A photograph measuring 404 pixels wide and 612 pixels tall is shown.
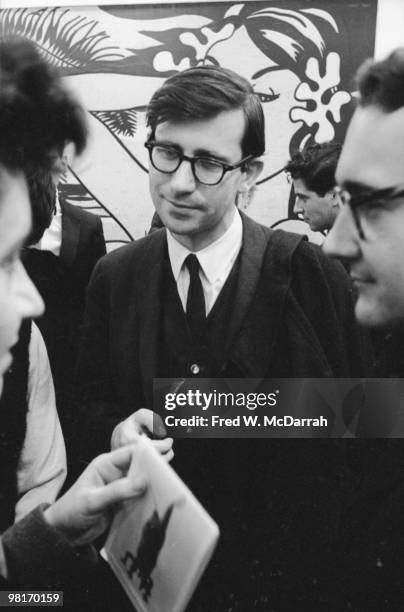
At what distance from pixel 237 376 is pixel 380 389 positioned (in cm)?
23

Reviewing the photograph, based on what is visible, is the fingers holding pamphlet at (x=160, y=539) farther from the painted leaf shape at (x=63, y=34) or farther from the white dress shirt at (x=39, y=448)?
the painted leaf shape at (x=63, y=34)

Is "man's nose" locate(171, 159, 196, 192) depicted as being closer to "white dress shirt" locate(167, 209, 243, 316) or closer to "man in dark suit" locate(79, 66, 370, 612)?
"man in dark suit" locate(79, 66, 370, 612)

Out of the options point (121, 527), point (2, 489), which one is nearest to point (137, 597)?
point (121, 527)

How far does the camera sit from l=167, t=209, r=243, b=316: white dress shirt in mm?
913

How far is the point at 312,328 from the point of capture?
0.85 meters

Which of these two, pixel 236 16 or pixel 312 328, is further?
pixel 236 16

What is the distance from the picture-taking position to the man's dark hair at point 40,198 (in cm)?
62

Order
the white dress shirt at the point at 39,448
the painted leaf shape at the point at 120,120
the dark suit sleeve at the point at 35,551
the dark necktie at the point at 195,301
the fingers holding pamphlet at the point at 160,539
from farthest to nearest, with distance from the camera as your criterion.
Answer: the painted leaf shape at the point at 120,120, the dark necktie at the point at 195,301, the white dress shirt at the point at 39,448, the dark suit sleeve at the point at 35,551, the fingers holding pamphlet at the point at 160,539

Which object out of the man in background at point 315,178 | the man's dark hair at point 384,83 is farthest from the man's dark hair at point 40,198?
the man in background at point 315,178

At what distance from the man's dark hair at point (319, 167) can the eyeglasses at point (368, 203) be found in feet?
1.73

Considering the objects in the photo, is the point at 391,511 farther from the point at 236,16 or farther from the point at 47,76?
the point at 236,16

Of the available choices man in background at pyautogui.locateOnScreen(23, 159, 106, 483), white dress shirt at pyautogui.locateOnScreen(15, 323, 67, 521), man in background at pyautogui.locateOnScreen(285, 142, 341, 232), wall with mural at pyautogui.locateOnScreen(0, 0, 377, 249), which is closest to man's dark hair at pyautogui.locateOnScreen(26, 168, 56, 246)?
man in background at pyautogui.locateOnScreen(23, 159, 106, 483)

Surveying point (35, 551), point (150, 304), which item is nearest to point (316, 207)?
point (150, 304)

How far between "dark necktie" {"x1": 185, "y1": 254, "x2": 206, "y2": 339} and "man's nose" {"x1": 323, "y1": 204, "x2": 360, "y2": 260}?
0.28 meters
